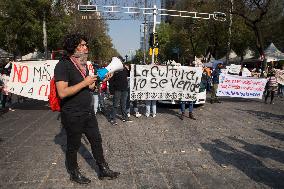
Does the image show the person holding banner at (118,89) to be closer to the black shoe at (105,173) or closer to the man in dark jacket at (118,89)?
the man in dark jacket at (118,89)

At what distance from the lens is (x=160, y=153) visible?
23.2ft

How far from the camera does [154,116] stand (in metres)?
11.6

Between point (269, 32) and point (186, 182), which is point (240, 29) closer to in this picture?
point (269, 32)

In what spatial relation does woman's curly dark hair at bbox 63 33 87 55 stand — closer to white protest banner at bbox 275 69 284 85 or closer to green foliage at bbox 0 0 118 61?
white protest banner at bbox 275 69 284 85

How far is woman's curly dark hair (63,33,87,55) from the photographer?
196 inches

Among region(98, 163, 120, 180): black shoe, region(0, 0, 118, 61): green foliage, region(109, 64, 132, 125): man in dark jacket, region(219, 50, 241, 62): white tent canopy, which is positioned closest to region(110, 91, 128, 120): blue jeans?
region(109, 64, 132, 125): man in dark jacket

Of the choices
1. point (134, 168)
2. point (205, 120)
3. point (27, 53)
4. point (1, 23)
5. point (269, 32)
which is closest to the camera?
point (134, 168)

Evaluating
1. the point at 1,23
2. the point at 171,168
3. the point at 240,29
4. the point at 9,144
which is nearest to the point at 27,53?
the point at 1,23

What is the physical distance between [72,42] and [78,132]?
1.19 m

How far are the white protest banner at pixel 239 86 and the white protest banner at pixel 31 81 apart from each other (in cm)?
698

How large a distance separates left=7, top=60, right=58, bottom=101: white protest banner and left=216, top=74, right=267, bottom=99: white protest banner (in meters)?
6.98

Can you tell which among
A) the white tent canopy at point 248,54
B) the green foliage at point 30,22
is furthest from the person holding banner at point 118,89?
the white tent canopy at point 248,54

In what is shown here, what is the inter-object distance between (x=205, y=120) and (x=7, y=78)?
22.9 ft

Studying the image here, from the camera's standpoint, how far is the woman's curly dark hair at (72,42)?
4988 millimetres
